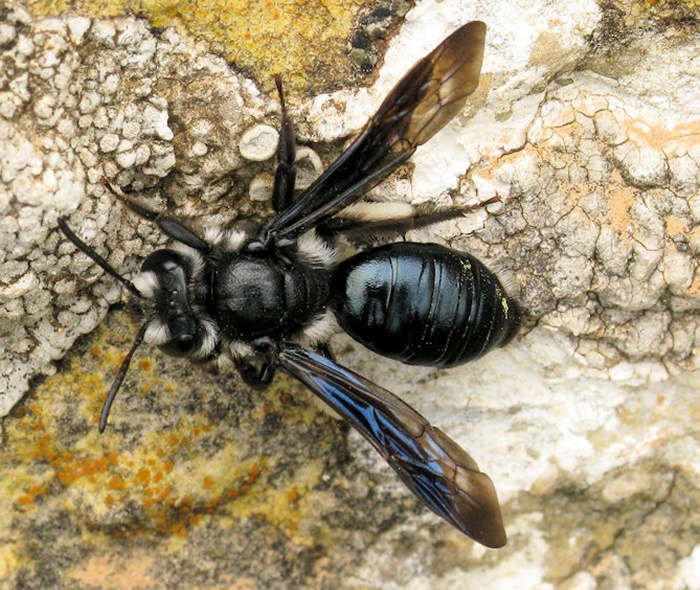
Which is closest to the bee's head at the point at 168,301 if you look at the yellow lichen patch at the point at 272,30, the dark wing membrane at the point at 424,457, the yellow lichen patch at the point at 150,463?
the yellow lichen patch at the point at 150,463

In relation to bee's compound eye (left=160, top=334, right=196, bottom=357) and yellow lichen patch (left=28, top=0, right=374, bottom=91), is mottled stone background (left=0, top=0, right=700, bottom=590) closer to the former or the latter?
yellow lichen patch (left=28, top=0, right=374, bottom=91)

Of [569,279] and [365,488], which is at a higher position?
[569,279]

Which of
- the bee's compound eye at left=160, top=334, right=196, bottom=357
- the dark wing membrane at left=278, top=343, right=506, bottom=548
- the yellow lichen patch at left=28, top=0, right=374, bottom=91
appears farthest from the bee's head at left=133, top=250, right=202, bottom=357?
the yellow lichen patch at left=28, top=0, right=374, bottom=91

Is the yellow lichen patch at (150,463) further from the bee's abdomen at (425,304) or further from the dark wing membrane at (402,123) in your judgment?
the dark wing membrane at (402,123)

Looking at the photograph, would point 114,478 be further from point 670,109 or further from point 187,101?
point 670,109

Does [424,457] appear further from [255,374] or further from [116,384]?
[116,384]

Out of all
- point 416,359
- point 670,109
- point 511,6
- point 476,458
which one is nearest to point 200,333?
point 416,359
